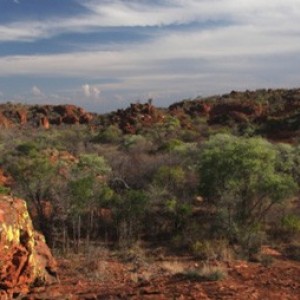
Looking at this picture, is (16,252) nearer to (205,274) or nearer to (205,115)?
(205,274)

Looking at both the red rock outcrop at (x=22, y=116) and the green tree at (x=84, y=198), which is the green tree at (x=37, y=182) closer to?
the green tree at (x=84, y=198)

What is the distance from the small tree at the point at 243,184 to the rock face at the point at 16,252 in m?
10.3

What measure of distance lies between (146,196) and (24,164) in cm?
511

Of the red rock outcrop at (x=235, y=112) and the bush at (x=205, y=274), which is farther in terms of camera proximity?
the red rock outcrop at (x=235, y=112)

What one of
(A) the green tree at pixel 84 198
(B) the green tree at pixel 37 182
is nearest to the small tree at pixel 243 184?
(A) the green tree at pixel 84 198

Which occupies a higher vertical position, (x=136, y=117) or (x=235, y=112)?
(x=235, y=112)

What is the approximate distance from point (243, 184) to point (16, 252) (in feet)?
39.1

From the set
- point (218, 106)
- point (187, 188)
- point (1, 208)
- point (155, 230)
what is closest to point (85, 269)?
point (1, 208)

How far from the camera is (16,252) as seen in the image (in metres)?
9.48

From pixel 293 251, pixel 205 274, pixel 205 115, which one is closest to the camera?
pixel 205 274

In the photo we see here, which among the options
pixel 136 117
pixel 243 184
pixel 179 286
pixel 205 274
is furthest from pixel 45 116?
pixel 179 286

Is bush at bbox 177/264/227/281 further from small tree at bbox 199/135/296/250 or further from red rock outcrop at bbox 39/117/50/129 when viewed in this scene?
red rock outcrop at bbox 39/117/50/129

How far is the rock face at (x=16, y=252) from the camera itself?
9.16 metres

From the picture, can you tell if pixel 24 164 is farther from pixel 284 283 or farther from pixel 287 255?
pixel 284 283
